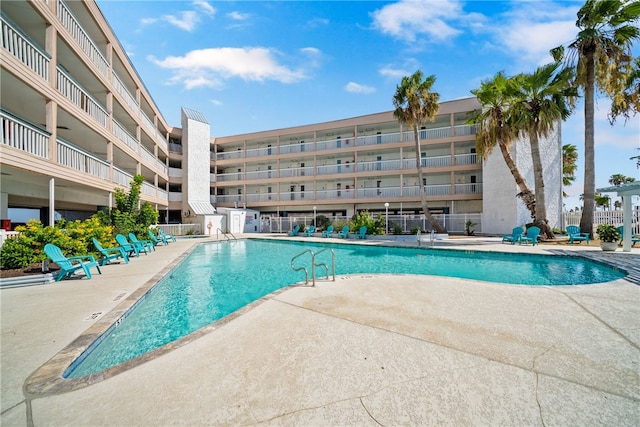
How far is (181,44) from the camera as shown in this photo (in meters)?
13.5

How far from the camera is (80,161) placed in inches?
520

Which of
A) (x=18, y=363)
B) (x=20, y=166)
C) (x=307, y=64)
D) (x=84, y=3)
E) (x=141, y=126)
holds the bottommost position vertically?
(x=18, y=363)

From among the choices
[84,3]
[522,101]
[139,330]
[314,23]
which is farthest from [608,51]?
[84,3]

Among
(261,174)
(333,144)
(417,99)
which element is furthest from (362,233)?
(261,174)

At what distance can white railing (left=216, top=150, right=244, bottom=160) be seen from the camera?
3744 centimetres

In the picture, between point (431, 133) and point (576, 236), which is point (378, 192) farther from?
point (576, 236)

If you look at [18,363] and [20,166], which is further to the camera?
[20,166]

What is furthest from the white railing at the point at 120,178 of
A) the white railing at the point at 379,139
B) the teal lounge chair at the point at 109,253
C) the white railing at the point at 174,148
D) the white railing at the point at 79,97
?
the white railing at the point at 379,139

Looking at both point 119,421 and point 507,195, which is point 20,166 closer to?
point 119,421

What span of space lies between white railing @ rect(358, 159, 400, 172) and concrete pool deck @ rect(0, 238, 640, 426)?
25299 mm

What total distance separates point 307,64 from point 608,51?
1783 cm

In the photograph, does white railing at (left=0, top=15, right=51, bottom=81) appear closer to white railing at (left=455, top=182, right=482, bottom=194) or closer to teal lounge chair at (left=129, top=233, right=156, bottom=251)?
teal lounge chair at (left=129, top=233, right=156, bottom=251)

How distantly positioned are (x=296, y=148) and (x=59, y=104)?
25.2 meters

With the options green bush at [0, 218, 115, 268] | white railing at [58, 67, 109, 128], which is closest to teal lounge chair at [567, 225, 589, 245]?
green bush at [0, 218, 115, 268]
